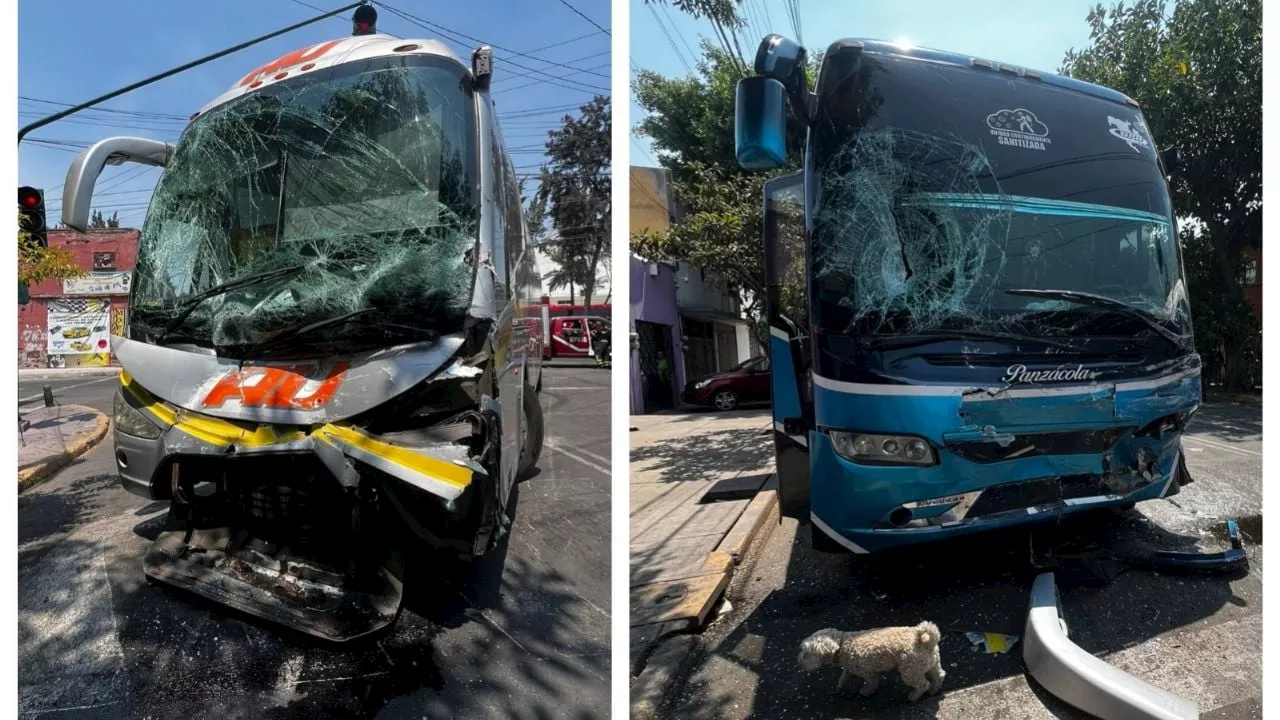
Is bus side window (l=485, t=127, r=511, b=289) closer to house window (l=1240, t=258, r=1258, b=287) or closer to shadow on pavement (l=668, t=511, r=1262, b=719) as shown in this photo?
shadow on pavement (l=668, t=511, r=1262, b=719)

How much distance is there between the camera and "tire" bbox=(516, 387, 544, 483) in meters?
2.47

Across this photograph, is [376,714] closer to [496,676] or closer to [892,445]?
[496,676]

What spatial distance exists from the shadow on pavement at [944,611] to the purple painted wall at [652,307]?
738 millimetres

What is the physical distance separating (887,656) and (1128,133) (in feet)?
4.73

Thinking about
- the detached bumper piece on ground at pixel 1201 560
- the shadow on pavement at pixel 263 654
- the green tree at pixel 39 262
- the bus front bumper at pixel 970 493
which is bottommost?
the shadow on pavement at pixel 263 654

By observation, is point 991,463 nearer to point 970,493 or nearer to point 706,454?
point 970,493

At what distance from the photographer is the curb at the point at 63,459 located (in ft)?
6.72

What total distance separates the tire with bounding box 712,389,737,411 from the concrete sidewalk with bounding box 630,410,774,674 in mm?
82

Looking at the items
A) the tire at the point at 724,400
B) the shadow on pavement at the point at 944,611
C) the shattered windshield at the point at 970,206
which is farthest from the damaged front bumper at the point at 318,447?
the shattered windshield at the point at 970,206

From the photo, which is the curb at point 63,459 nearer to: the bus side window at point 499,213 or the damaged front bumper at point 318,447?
the damaged front bumper at point 318,447

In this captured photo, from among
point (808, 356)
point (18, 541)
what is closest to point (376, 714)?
point (18, 541)

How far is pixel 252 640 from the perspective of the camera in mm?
1892

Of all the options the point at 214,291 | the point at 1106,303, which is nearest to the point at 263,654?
the point at 214,291

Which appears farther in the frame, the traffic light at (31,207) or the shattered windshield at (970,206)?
the traffic light at (31,207)
